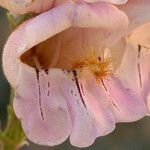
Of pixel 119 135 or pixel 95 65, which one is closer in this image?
pixel 95 65

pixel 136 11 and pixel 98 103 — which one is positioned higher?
pixel 136 11

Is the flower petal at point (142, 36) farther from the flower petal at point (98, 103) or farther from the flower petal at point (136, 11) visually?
the flower petal at point (98, 103)

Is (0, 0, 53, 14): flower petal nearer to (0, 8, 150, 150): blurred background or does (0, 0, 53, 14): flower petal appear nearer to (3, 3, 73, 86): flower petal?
(3, 3, 73, 86): flower petal

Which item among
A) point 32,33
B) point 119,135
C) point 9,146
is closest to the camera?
point 32,33

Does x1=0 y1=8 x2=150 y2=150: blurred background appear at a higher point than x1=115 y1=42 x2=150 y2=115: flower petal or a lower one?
lower

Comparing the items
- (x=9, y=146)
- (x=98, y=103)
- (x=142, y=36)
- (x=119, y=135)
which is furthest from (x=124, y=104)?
(x=119, y=135)

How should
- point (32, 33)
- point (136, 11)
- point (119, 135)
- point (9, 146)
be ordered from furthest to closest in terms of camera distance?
point (119, 135) < point (9, 146) < point (136, 11) < point (32, 33)

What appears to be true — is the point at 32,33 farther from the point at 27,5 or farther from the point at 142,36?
the point at 142,36

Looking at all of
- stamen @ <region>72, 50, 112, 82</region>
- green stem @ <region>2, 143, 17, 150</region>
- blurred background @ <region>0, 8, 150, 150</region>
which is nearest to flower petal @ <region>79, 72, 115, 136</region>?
stamen @ <region>72, 50, 112, 82</region>

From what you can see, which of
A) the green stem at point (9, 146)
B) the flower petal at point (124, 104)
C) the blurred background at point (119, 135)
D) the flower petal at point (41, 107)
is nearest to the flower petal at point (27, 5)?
the flower petal at point (41, 107)
